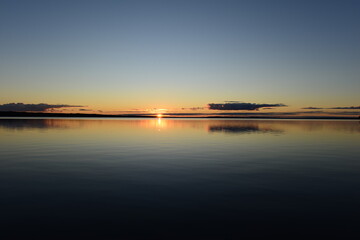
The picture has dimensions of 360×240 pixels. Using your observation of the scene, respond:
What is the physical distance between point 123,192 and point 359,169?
16.1 m

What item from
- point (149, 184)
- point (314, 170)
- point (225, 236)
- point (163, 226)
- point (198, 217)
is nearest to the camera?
point (225, 236)

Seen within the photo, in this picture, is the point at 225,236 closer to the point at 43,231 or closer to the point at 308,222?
the point at 308,222

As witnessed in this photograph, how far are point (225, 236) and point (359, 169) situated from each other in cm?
1533

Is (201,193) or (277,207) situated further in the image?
(201,193)

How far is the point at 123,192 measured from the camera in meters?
13.0

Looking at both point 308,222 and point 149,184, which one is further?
point 149,184

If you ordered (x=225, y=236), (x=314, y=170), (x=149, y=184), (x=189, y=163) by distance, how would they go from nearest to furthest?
(x=225, y=236)
(x=149, y=184)
(x=314, y=170)
(x=189, y=163)

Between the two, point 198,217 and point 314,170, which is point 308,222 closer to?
point 198,217

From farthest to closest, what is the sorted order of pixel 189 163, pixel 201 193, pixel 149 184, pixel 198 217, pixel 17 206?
pixel 189 163 → pixel 149 184 → pixel 201 193 → pixel 17 206 → pixel 198 217

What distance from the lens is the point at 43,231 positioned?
339 inches

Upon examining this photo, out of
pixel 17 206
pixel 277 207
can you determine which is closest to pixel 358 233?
pixel 277 207

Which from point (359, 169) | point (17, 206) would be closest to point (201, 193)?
point (17, 206)

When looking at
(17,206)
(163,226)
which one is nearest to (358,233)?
(163,226)

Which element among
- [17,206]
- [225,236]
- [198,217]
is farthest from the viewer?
[17,206]
